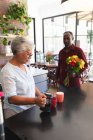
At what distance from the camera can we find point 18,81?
4.90 ft

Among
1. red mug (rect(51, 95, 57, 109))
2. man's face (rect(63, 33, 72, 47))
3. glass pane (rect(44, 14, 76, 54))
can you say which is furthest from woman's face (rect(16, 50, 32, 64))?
glass pane (rect(44, 14, 76, 54))

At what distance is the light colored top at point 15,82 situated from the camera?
1392mm

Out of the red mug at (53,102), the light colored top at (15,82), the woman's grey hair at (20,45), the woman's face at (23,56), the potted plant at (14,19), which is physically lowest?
the red mug at (53,102)

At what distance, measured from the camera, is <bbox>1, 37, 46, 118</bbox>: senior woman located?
137 cm

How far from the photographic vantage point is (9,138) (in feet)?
3.67

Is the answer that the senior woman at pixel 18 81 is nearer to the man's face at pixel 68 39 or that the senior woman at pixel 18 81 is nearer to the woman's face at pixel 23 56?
the woman's face at pixel 23 56

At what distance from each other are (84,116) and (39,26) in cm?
577

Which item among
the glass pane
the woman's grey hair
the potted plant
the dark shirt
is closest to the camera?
the woman's grey hair

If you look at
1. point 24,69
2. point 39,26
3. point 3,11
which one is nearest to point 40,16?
point 39,26

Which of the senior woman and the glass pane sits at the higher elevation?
the glass pane

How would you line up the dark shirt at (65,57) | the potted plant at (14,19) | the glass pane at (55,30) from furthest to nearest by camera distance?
the glass pane at (55,30)
the potted plant at (14,19)
the dark shirt at (65,57)

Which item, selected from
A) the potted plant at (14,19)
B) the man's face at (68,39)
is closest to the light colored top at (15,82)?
the man's face at (68,39)

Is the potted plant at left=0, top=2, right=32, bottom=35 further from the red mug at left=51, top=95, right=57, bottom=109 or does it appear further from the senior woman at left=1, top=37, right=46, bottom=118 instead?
the red mug at left=51, top=95, right=57, bottom=109

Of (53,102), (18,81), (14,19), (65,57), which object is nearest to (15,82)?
(18,81)
